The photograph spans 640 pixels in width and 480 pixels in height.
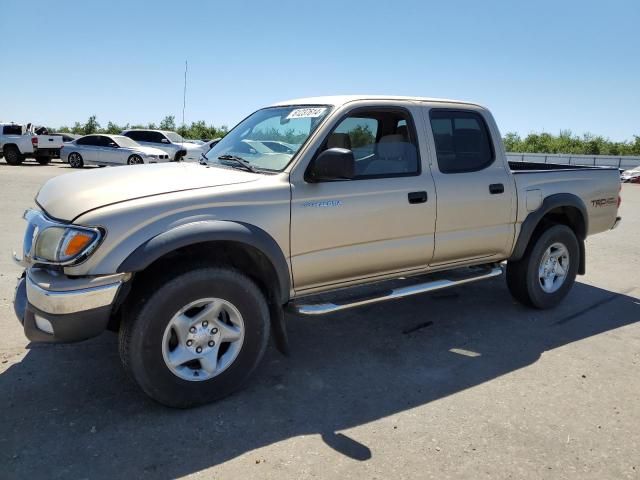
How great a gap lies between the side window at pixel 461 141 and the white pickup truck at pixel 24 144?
72.7 feet

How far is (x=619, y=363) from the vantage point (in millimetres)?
4094

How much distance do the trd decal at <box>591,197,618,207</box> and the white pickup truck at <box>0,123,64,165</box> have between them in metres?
22.6

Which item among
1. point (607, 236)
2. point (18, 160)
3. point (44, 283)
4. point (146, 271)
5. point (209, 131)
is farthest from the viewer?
point (209, 131)

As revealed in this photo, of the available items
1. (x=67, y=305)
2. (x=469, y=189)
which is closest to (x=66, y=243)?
(x=67, y=305)

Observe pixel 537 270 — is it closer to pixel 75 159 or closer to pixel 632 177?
pixel 75 159

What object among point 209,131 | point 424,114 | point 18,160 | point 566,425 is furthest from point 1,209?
point 209,131

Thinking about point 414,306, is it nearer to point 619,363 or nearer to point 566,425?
point 619,363

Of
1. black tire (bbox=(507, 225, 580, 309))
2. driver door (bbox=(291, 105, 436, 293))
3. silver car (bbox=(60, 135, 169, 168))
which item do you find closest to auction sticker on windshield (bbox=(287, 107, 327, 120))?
driver door (bbox=(291, 105, 436, 293))

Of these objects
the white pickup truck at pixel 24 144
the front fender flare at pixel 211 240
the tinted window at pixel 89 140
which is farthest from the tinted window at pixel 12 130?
the front fender flare at pixel 211 240

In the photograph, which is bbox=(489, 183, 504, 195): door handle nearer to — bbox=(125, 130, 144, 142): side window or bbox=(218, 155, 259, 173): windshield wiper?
bbox=(218, 155, 259, 173): windshield wiper

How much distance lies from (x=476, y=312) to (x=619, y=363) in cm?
138

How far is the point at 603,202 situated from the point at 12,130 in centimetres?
2421

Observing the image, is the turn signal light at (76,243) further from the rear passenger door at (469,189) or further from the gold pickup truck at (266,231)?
the rear passenger door at (469,189)

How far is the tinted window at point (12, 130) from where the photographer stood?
2267 cm
